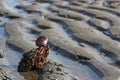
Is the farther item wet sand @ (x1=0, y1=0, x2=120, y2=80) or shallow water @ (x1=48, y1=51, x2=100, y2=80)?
wet sand @ (x1=0, y1=0, x2=120, y2=80)

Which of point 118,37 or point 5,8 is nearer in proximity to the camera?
point 118,37

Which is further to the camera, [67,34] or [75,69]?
[67,34]

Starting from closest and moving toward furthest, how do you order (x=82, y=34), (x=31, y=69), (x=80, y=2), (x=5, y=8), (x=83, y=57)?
1. (x=31, y=69)
2. (x=83, y=57)
3. (x=82, y=34)
4. (x=5, y=8)
5. (x=80, y=2)

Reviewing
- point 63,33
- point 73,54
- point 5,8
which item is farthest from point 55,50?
point 5,8

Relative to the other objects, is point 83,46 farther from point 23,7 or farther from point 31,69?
point 23,7

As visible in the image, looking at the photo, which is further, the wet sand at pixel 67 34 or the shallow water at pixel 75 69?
the wet sand at pixel 67 34

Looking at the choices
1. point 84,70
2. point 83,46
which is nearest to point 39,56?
point 84,70

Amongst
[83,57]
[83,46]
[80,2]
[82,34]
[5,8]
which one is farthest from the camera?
[80,2]
